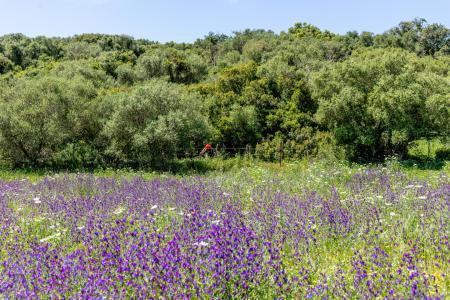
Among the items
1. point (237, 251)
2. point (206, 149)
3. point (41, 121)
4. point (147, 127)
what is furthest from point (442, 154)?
point (237, 251)

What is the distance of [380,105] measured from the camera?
24.6 metres

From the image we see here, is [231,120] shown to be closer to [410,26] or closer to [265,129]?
[265,129]

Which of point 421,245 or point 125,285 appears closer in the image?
point 125,285

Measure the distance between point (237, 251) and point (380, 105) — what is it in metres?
22.4

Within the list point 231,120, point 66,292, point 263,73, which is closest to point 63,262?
point 66,292

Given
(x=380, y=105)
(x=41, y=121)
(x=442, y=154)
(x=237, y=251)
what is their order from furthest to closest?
1. (x=442, y=154)
2. (x=41, y=121)
3. (x=380, y=105)
4. (x=237, y=251)

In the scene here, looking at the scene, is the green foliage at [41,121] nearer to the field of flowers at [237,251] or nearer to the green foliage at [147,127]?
the green foliage at [147,127]

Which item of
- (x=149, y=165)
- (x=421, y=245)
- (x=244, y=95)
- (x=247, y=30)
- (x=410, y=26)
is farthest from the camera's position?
(x=247, y=30)

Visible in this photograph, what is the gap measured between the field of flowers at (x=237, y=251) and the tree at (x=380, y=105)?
1684cm

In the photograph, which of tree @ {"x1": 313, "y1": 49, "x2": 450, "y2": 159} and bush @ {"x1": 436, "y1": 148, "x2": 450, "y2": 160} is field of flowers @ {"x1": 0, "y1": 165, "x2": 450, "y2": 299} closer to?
tree @ {"x1": 313, "y1": 49, "x2": 450, "y2": 159}

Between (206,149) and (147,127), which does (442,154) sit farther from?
(147,127)

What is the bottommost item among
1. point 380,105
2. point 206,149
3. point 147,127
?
point 206,149

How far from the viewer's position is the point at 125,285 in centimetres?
435

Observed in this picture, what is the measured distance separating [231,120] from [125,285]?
31641mm
